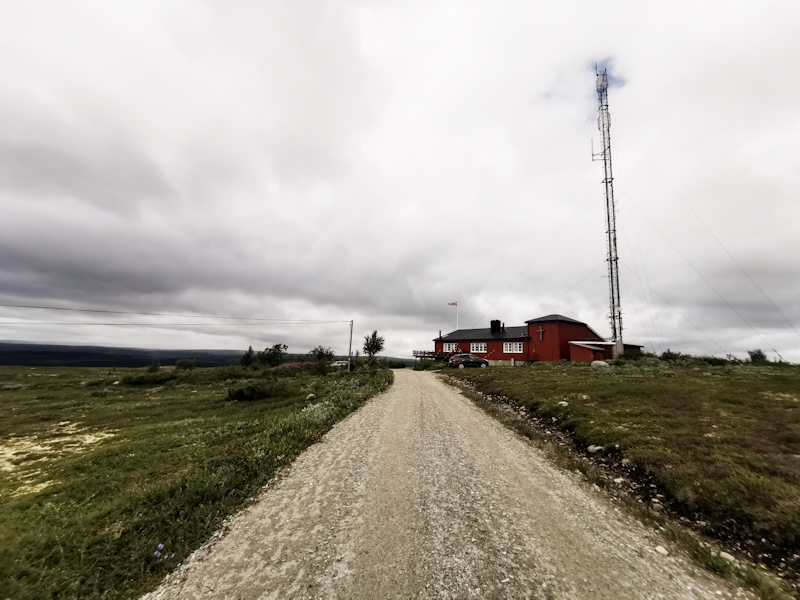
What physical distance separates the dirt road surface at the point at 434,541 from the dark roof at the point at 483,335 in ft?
182

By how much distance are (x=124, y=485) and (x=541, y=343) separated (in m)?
56.7

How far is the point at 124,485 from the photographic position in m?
9.94

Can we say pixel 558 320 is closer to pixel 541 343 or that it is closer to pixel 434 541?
pixel 541 343

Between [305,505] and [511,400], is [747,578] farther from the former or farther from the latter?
[511,400]

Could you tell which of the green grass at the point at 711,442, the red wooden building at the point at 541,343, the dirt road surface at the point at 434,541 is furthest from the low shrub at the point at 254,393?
the red wooden building at the point at 541,343

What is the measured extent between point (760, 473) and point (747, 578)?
472 cm

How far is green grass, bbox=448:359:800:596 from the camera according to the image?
6.77 metres

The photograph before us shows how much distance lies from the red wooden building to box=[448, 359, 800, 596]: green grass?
28709 mm

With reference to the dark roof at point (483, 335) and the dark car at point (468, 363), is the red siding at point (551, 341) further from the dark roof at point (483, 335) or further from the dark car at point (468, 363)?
the dark car at point (468, 363)

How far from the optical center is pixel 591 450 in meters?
11.4

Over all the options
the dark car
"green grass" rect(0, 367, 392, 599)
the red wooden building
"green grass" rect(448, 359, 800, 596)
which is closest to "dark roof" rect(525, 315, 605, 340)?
the red wooden building

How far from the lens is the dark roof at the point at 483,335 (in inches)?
2489

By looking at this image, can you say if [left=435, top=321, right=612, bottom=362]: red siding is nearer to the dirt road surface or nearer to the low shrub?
the low shrub

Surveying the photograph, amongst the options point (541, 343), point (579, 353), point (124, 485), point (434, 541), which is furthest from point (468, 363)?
point (434, 541)
